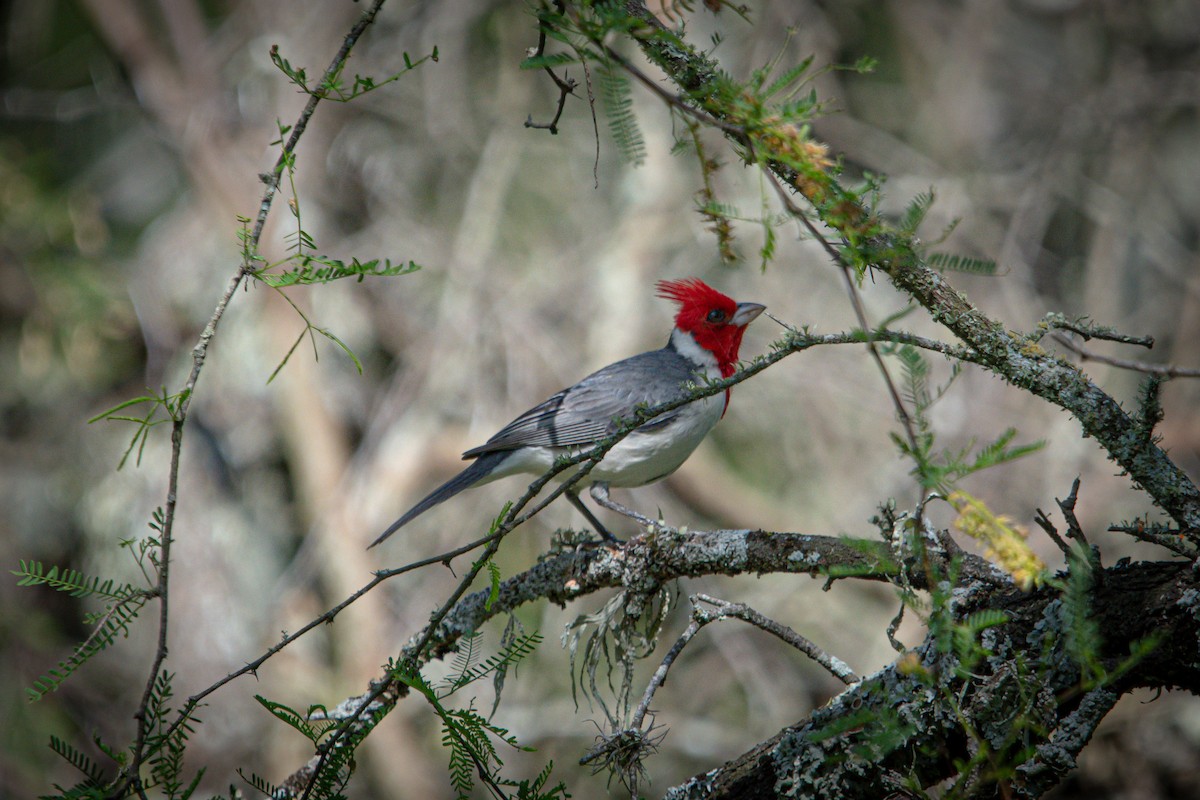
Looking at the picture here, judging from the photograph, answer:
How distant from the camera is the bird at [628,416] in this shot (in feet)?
14.7

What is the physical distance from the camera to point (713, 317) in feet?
16.8

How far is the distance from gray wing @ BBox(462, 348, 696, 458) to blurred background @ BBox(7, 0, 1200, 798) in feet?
8.12

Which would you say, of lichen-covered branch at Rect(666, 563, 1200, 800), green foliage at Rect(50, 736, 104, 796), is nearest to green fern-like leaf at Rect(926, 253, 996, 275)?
lichen-covered branch at Rect(666, 563, 1200, 800)

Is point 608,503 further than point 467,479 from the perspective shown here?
Yes

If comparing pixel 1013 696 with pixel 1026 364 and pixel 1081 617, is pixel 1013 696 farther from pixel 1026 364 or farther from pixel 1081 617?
pixel 1026 364

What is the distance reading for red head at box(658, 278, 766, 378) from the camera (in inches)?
201

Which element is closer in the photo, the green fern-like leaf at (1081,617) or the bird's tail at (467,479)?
the green fern-like leaf at (1081,617)

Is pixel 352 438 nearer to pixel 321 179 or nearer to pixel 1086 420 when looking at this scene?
pixel 321 179

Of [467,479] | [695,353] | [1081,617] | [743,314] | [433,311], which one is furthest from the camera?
[433,311]

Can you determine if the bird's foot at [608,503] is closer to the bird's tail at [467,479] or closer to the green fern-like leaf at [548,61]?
the bird's tail at [467,479]

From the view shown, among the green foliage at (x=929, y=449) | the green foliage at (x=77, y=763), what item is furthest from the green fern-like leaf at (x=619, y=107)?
the green foliage at (x=77, y=763)

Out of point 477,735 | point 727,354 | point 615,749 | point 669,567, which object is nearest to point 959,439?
point 727,354

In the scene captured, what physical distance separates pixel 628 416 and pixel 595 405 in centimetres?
60

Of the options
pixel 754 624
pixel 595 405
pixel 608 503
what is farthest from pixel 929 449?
pixel 595 405
